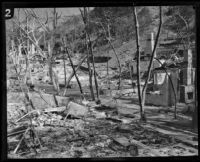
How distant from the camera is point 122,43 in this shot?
179 inches

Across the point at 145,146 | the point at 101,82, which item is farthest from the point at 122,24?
the point at 145,146

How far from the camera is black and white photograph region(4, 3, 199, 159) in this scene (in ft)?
14.3

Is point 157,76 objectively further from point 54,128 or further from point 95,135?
point 54,128

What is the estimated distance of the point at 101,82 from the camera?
4.55 m

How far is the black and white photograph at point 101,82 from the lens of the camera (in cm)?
436

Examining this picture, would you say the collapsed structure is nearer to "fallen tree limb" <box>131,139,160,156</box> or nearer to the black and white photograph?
the black and white photograph

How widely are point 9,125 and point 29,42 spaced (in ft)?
4.12

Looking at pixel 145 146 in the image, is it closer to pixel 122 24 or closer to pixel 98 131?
pixel 98 131

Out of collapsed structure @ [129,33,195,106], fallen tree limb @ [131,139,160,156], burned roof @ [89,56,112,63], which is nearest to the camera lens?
fallen tree limb @ [131,139,160,156]

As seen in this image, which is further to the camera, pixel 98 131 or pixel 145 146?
Result: pixel 98 131

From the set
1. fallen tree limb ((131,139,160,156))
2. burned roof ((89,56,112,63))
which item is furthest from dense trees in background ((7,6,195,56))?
fallen tree limb ((131,139,160,156))

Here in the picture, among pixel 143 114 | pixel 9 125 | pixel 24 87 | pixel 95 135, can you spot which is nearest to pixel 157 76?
pixel 143 114

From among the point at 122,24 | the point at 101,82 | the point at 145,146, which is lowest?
the point at 145,146

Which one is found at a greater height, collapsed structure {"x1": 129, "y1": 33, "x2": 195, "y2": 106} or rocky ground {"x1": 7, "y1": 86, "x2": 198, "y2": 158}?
collapsed structure {"x1": 129, "y1": 33, "x2": 195, "y2": 106}
